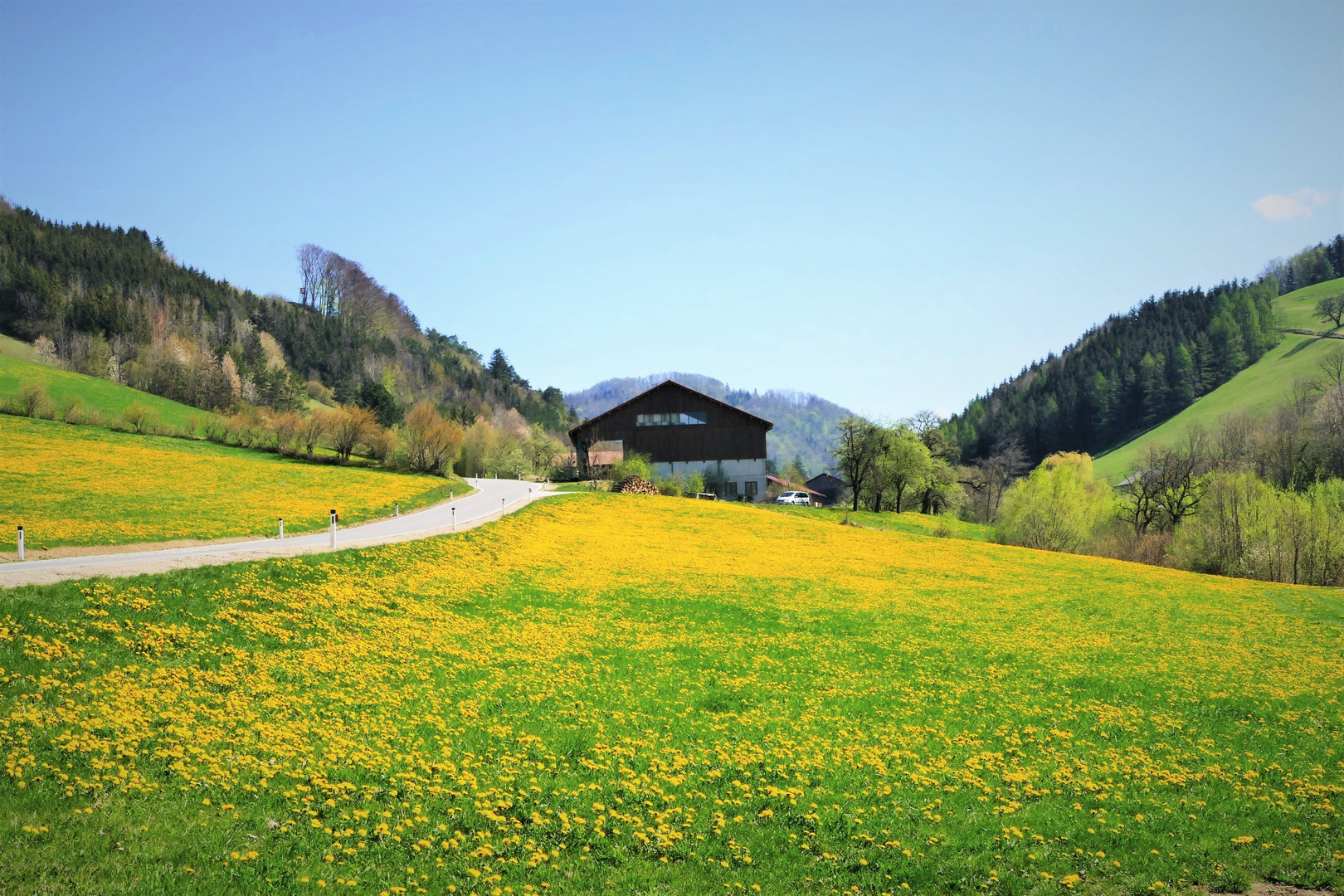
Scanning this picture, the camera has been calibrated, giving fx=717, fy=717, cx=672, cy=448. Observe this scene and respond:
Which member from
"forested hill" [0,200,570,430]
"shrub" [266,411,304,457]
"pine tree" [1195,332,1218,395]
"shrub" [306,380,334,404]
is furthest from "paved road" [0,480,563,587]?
"pine tree" [1195,332,1218,395]

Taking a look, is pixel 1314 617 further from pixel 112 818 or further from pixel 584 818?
pixel 112 818

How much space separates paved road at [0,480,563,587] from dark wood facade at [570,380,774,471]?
2524 cm

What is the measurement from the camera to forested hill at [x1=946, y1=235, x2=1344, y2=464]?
16312 centimetres

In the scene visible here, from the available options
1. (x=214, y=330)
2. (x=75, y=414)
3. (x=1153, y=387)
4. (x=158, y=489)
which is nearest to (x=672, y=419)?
(x=158, y=489)

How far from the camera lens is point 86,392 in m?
73.9

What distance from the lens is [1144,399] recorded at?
164m

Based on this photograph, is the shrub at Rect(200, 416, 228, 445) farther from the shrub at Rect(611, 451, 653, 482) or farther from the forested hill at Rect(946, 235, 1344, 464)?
the forested hill at Rect(946, 235, 1344, 464)

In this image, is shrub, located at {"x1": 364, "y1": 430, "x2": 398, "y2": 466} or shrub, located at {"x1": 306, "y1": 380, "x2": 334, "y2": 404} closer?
shrub, located at {"x1": 364, "y1": 430, "x2": 398, "y2": 466}

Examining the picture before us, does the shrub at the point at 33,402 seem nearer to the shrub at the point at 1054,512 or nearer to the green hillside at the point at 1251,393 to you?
the shrub at the point at 1054,512

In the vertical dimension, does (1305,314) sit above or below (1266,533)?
above

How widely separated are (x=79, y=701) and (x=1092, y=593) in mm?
37872

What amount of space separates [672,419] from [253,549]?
55059 mm

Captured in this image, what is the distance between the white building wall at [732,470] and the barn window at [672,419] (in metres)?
4.26

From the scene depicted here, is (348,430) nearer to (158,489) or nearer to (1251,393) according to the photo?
(158,489)
